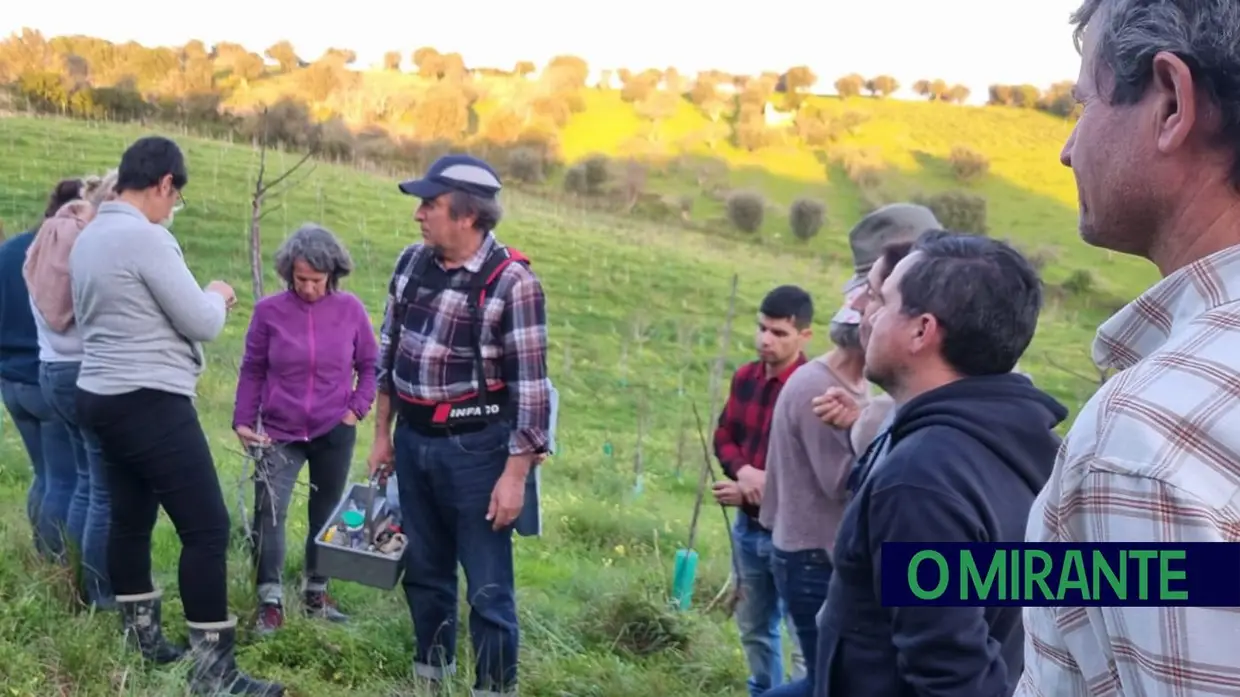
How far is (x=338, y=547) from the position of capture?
3.33 metres

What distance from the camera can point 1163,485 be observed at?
66 centimetres

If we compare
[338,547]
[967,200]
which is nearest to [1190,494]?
[338,547]

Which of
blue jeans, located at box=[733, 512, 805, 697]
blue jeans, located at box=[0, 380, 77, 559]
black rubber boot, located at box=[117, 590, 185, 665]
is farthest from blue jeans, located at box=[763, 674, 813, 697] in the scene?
blue jeans, located at box=[0, 380, 77, 559]

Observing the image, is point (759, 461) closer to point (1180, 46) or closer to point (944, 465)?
point (944, 465)

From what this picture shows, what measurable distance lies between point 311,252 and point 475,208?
1.19 metres

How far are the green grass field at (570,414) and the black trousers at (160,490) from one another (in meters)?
0.26

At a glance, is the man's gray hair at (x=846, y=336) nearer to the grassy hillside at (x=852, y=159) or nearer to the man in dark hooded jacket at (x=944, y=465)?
the man in dark hooded jacket at (x=944, y=465)

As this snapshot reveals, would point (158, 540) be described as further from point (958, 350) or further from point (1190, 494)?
point (1190, 494)

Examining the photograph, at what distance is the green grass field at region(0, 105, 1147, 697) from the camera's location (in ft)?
11.8

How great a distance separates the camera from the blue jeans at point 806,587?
118 inches

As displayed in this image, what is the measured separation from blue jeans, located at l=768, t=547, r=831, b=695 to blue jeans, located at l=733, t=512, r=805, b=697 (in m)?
0.41

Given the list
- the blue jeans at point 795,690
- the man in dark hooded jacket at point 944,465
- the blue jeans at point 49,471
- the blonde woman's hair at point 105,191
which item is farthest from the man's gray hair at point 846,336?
the blue jeans at point 49,471

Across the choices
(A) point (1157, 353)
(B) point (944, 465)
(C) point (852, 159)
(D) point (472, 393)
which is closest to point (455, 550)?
(D) point (472, 393)

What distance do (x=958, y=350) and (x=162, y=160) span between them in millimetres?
2477
